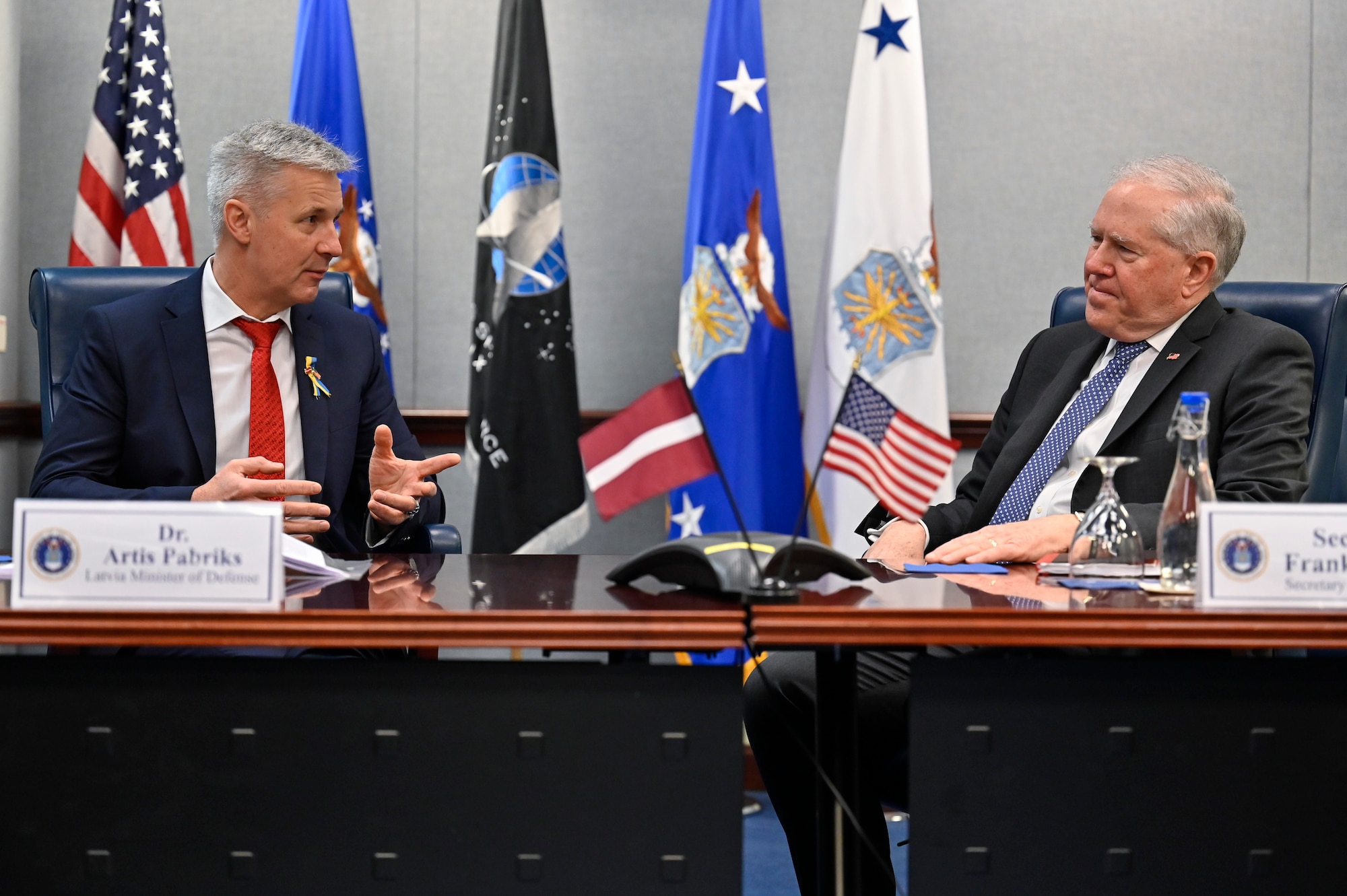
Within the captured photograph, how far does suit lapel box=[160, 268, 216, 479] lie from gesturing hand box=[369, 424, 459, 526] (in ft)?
1.03

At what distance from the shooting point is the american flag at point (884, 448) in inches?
121

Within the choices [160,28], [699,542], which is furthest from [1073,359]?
[160,28]

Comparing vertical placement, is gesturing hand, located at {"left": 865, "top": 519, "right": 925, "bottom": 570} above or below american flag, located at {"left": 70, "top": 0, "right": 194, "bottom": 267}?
below

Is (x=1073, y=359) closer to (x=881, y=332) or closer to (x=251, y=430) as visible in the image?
(x=881, y=332)

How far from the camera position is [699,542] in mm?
1286

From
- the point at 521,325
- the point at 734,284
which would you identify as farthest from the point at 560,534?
the point at 734,284

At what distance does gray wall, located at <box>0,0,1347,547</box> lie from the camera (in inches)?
139

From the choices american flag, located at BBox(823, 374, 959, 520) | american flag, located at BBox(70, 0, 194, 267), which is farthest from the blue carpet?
american flag, located at BBox(70, 0, 194, 267)

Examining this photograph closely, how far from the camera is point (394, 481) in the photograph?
1.89 m

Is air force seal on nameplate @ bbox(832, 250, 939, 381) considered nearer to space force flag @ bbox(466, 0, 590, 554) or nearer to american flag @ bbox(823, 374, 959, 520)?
american flag @ bbox(823, 374, 959, 520)

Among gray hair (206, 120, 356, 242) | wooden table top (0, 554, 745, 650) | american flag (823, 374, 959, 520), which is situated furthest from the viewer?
american flag (823, 374, 959, 520)

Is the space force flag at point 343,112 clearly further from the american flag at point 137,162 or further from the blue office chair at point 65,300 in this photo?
the blue office chair at point 65,300

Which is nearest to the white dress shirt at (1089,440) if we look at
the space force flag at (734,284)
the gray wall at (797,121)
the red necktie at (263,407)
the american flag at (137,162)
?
the red necktie at (263,407)

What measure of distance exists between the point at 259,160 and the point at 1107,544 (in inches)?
61.8
